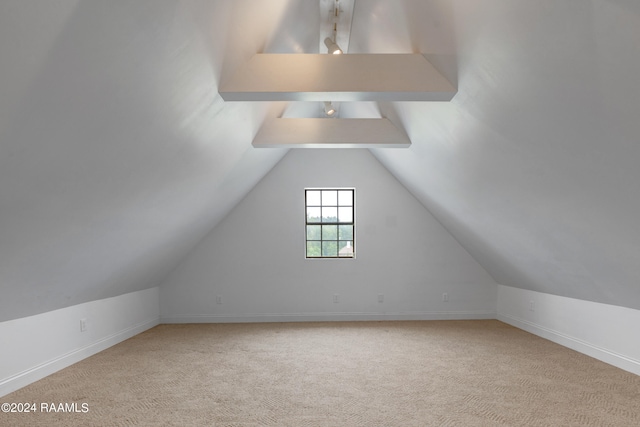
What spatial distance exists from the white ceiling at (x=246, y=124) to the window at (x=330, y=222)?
6.92ft

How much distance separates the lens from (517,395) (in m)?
3.54

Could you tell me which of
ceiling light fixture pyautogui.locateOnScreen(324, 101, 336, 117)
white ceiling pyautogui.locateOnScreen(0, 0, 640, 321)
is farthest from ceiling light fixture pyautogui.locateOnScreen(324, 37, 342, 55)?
ceiling light fixture pyautogui.locateOnScreen(324, 101, 336, 117)

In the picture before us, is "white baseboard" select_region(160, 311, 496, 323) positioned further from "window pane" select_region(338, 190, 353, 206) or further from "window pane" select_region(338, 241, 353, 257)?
"window pane" select_region(338, 190, 353, 206)

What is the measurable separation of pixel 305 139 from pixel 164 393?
282cm

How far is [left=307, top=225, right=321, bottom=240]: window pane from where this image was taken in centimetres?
694

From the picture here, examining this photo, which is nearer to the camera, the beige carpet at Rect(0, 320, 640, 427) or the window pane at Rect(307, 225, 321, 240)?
the beige carpet at Rect(0, 320, 640, 427)

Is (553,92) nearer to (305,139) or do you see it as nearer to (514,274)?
(305,139)

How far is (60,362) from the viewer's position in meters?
4.21

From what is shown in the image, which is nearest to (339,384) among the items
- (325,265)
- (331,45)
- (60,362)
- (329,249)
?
(60,362)

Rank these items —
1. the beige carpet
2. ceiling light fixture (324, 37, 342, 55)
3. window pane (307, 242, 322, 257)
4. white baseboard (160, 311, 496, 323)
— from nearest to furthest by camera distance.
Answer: the beige carpet < ceiling light fixture (324, 37, 342, 55) < white baseboard (160, 311, 496, 323) < window pane (307, 242, 322, 257)

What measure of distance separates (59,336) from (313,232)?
12.1ft

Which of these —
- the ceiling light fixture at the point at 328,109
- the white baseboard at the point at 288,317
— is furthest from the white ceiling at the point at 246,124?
the white baseboard at the point at 288,317

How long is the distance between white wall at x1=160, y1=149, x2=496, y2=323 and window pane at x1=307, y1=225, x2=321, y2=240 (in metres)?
0.19

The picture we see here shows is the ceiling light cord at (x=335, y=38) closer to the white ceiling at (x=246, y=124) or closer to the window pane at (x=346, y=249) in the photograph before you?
the white ceiling at (x=246, y=124)
